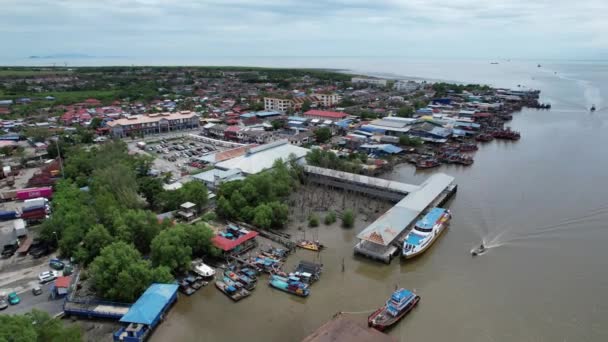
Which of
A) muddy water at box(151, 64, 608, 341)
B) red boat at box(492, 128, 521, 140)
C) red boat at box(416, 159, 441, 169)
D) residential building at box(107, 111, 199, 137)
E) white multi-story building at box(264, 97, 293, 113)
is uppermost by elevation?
white multi-story building at box(264, 97, 293, 113)

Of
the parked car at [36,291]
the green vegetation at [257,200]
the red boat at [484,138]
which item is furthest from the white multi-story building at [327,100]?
the parked car at [36,291]

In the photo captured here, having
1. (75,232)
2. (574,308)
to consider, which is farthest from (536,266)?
(75,232)

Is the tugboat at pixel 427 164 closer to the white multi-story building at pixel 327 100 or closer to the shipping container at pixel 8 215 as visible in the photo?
the shipping container at pixel 8 215

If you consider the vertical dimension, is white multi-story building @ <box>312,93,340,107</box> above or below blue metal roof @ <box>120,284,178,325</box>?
above

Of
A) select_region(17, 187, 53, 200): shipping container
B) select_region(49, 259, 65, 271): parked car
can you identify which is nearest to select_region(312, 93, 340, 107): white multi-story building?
select_region(17, 187, 53, 200): shipping container

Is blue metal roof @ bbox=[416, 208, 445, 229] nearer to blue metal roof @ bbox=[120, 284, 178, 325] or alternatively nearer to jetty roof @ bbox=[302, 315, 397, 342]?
jetty roof @ bbox=[302, 315, 397, 342]

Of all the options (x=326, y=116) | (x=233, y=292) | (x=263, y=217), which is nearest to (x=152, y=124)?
(x=326, y=116)
